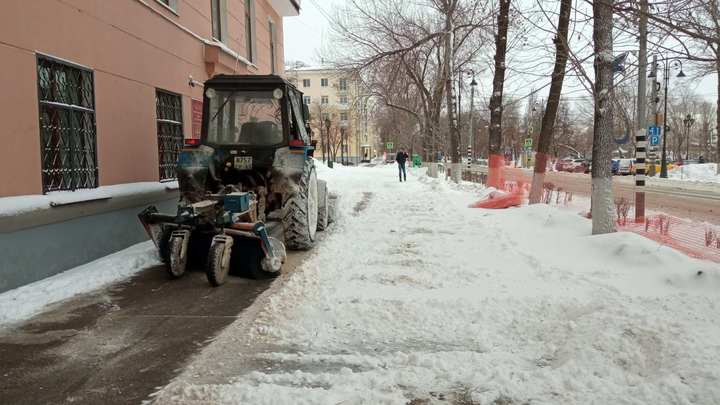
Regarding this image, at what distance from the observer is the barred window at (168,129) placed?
392 inches

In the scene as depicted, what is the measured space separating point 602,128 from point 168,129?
781cm

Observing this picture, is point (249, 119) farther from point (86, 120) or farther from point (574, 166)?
point (574, 166)

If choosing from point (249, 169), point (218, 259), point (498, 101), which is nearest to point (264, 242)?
point (218, 259)

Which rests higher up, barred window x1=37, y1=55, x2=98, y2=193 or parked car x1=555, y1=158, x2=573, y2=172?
barred window x1=37, y1=55, x2=98, y2=193

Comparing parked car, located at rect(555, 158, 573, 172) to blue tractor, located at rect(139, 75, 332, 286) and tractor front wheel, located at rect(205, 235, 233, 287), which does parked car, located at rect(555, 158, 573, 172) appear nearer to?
blue tractor, located at rect(139, 75, 332, 286)

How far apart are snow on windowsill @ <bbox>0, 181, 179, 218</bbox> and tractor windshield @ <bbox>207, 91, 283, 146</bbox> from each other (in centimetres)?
154

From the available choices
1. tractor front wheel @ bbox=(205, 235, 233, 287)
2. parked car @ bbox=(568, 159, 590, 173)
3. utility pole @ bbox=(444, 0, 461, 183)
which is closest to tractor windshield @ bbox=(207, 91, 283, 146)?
tractor front wheel @ bbox=(205, 235, 233, 287)

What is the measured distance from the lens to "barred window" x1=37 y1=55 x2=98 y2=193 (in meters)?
6.51

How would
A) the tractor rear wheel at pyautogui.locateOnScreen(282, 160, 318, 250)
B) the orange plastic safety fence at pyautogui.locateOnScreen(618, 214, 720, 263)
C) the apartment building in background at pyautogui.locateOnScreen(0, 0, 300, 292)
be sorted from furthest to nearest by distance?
the orange plastic safety fence at pyautogui.locateOnScreen(618, 214, 720, 263)
the tractor rear wheel at pyautogui.locateOnScreen(282, 160, 318, 250)
the apartment building in background at pyautogui.locateOnScreen(0, 0, 300, 292)

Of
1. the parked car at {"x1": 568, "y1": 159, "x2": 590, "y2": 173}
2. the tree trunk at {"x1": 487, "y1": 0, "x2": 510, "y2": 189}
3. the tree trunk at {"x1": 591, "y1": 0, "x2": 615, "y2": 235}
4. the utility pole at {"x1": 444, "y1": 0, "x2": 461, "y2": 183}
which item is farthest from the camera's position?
the parked car at {"x1": 568, "y1": 159, "x2": 590, "y2": 173}

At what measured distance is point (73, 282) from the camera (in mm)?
6164

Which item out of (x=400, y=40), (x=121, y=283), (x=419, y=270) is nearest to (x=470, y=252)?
(x=419, y=270)

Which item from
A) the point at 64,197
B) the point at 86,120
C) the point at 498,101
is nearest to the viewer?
the point at 64,197

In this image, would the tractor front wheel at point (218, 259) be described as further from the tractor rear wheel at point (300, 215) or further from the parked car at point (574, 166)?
the parked car at point (574, 166)
